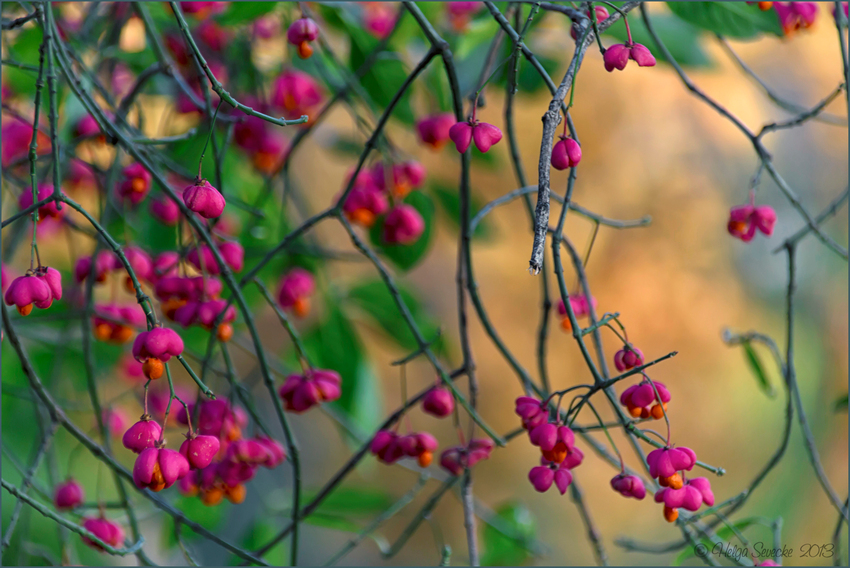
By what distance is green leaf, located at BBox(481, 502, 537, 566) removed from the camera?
3.04 feet

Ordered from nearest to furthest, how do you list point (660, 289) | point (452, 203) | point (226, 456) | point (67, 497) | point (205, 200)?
point (205, 200)
point (226, 456)
point (67, 497)
point (452, 203)
point (660, 289)

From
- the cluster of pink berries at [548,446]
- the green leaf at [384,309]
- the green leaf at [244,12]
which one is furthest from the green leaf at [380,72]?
the cluster of pink berries at [548,446]

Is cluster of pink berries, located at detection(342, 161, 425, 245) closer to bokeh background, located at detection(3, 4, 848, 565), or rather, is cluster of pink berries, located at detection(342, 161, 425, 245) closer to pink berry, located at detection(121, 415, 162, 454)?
pink berry, located at detection(121, 415, 162, 454)

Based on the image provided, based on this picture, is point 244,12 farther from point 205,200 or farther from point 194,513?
point 194,513

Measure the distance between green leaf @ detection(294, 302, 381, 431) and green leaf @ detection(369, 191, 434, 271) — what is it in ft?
0.35

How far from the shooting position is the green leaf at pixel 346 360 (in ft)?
3.04

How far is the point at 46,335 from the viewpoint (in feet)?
3.31

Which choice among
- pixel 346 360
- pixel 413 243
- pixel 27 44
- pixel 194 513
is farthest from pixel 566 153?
pixel 194 513

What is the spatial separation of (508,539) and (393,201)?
444mm

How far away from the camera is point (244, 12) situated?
76 centimetres

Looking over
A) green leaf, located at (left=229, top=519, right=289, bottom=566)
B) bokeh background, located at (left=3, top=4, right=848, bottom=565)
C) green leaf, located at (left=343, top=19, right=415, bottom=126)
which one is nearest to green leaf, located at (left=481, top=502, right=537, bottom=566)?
green leaf, located at (left=229, top=519, right=289, bottom=566)

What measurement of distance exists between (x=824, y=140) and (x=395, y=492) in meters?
1.67

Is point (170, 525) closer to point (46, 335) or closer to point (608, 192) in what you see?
point (46, 335)

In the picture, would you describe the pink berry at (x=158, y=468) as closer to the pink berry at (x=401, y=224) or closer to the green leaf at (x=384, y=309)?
the pink berry at (x=401, y=224)
